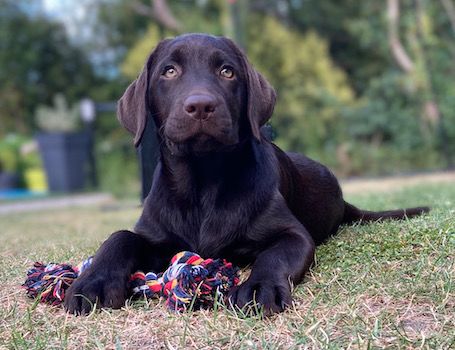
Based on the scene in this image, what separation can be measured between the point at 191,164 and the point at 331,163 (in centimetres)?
937

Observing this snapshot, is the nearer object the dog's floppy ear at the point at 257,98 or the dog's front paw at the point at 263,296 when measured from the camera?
the dog's front paw at the point at 263,296

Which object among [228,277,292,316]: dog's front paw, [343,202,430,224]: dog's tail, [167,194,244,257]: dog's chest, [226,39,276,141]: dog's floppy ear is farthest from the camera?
[343,202,430,224]: dog's tail

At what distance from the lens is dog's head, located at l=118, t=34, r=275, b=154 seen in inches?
98.8

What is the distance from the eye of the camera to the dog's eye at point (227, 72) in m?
2.79

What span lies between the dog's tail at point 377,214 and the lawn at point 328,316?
0.71m

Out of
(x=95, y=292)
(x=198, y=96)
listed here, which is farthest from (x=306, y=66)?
(x=95, y=292)

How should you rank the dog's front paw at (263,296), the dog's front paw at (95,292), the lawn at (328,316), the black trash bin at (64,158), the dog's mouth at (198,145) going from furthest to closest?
1. the black trash bin at (64,158)
2. the dog's mouth at (198,145)
3. the dog's front paw at (95,292)
4. the dog's front paw at (263,296)
5. the lawn at (328,316)

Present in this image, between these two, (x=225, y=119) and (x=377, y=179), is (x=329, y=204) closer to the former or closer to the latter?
(x=225, y=119)

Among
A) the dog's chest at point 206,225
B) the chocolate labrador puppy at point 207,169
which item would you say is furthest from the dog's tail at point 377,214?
the dog's chest at point 206,225

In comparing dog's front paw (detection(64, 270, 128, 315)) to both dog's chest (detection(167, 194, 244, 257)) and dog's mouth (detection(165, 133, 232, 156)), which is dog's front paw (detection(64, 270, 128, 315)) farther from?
dog's mouth (detection(165, 133, 232, 156))

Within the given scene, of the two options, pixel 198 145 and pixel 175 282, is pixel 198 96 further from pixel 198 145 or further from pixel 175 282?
pixel 175 282

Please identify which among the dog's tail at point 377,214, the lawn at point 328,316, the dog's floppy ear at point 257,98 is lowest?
the dog's tail at point 377,214

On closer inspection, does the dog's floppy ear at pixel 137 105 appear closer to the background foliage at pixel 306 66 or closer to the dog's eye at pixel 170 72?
the dog's eye at pixel 170 72

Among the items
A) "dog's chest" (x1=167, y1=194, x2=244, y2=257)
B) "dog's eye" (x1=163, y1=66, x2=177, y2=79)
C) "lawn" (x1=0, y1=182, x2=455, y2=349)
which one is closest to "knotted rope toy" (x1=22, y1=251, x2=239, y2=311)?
"lawn" (x1=0, y1=182, x2=455, y2=349)
